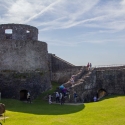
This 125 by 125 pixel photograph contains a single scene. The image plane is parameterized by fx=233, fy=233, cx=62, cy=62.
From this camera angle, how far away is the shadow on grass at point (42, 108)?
56.0ft

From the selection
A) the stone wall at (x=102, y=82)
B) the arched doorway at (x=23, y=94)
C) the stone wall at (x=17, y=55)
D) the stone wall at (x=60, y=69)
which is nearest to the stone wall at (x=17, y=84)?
the arched doorway at (x=23, y=94)

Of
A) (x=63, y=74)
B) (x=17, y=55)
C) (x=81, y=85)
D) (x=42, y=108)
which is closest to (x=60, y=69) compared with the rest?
(x=63, y=74)

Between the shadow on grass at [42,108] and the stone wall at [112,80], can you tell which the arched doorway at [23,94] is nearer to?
the shadow on grass at [42,108]

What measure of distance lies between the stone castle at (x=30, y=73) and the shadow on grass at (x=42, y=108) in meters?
3.98

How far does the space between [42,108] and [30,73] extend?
303 inches

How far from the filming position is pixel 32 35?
2948 centimetres

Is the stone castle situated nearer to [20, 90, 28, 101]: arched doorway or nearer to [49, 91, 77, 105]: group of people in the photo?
[20, 90, 28, 101]: arched doorway

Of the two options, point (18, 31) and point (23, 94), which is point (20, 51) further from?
point (23, 94)

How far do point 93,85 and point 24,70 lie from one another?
9272 millimetres

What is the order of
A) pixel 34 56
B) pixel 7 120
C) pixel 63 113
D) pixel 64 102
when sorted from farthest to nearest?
1. pixel 34 56
2. pixel 64 102
3. pixel 63 113
4. pixel 7 120

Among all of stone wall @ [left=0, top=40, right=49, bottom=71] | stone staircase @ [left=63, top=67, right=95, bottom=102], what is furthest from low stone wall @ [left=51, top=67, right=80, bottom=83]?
stone wall @ [left=0, top=40, right=49, bottom=71]

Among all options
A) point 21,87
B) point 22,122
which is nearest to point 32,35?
point 21,87

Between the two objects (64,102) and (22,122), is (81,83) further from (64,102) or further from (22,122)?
(22,122)

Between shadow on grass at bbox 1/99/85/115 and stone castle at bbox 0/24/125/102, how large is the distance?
13.1 ft
